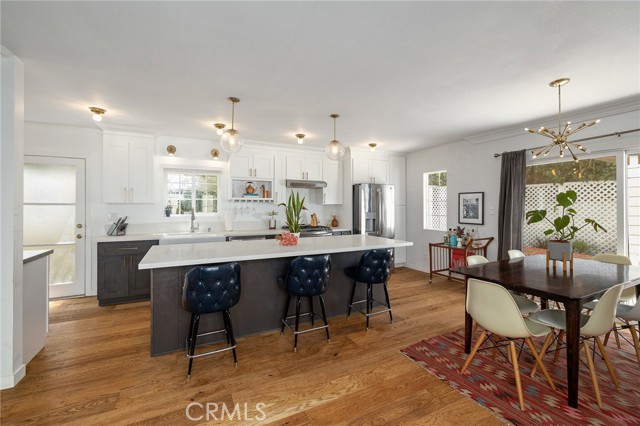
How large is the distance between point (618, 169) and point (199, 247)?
5.21m

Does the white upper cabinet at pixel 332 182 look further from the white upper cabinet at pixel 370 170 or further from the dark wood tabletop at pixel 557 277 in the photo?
the dark wood tabletop at pixel 557 277

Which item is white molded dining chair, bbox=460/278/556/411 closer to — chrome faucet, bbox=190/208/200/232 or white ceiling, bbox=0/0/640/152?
white ceiling, bbox=0/0/640/152

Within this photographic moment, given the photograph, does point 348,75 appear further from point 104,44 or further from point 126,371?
point 126,371

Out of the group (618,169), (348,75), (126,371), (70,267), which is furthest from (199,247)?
(618,169)

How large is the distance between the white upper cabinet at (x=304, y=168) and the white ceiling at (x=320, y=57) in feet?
6.16

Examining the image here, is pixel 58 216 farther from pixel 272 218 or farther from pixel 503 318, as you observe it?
pixel 503 318

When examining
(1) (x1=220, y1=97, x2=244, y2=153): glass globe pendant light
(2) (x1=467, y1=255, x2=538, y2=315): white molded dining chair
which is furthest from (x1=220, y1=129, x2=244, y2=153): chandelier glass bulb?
(2) (x1=467, y1=255, x2=538, y2=315): white molded dining chair

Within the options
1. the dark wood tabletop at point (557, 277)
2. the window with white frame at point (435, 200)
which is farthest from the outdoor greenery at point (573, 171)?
Answer: the window with white frame at point (435, 200)

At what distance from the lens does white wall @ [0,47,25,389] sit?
216cm

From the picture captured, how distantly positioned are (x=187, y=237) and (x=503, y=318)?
13.9ft

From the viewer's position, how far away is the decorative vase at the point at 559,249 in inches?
104

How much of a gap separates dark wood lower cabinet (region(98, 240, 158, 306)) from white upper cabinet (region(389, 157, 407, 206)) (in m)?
4.97

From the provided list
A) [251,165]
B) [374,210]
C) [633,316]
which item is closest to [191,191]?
[251,165]

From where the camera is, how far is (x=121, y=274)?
4.07 meters
